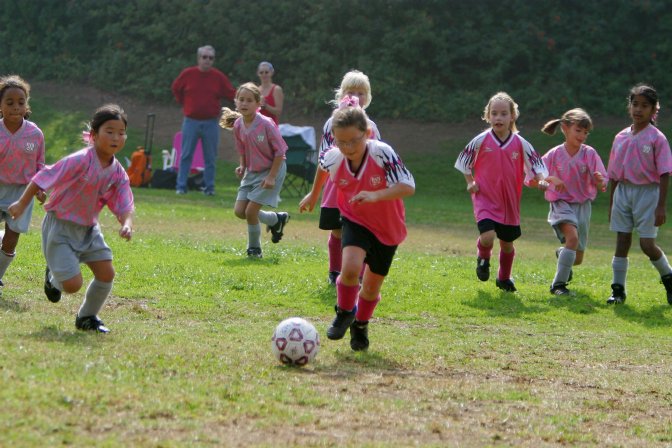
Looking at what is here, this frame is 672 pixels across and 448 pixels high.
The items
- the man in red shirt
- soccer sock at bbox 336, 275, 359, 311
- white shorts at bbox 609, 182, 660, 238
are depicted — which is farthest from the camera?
the man in red shirt

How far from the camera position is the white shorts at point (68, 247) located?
7125 millimetres

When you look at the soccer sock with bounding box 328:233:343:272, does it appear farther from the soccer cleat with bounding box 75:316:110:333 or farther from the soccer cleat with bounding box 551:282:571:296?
the soccer cleat with bounding box 75:316:110:333

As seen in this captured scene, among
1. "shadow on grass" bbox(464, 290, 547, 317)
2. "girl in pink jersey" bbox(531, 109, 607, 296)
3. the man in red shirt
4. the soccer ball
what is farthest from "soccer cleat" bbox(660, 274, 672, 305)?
the man in red shirt

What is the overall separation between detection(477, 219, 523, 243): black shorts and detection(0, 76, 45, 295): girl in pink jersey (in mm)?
4066

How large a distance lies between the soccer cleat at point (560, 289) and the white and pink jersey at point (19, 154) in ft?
15.9

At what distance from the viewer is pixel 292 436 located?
4.88 meters

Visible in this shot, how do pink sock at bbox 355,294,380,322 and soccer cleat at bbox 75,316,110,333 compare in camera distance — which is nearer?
soccer cleat at bbox 75,316,110,333

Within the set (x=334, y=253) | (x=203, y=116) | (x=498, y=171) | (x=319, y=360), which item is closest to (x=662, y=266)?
(x=498, y=171)

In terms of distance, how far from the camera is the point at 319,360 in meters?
6.77

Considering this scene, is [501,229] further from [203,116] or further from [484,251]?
[203,116]

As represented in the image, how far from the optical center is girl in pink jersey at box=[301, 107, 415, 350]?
273 inches

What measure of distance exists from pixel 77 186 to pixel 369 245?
1.89 metres

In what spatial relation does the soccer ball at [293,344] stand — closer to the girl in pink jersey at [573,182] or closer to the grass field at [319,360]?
the grass field at [319,360]

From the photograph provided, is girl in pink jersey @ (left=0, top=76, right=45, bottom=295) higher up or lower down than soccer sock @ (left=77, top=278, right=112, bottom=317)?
higher up
